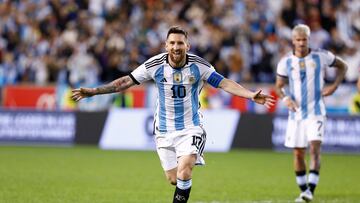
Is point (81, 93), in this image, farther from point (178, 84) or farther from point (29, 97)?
point (29, 97)

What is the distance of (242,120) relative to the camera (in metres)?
20.8

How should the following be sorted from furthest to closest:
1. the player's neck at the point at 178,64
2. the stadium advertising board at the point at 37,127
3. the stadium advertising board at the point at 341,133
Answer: the stadium advertising board at the point at 37,127, the stadium advertising board at the point at 341,133, the player's neck at the point at 178,64

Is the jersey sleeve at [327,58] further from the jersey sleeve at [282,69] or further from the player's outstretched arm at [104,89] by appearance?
the player's outstretched arm at [104,89]

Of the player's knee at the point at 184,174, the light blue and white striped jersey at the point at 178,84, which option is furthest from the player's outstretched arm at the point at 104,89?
the player's knee at the point at 184,174

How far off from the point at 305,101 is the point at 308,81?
0.30 m

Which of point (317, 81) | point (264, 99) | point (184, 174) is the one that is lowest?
point (184, 174)

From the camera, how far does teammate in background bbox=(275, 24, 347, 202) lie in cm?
1188

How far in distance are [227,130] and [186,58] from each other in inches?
460

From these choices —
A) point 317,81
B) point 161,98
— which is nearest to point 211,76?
point 161,98

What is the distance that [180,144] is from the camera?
9.31 m

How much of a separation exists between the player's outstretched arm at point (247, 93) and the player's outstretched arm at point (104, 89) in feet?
3.60

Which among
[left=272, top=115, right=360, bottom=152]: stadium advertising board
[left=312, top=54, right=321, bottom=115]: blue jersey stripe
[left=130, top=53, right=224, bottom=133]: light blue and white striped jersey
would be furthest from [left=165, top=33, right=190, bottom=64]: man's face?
[left=272, top=115, right=360, bottom=152]: stadium advertising board

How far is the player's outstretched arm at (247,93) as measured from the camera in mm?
8492

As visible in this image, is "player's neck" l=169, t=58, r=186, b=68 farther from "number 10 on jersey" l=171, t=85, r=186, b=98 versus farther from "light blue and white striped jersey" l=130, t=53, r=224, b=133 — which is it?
Result: "number 10 on jersey" l=171, t=85, r=186, b=98
